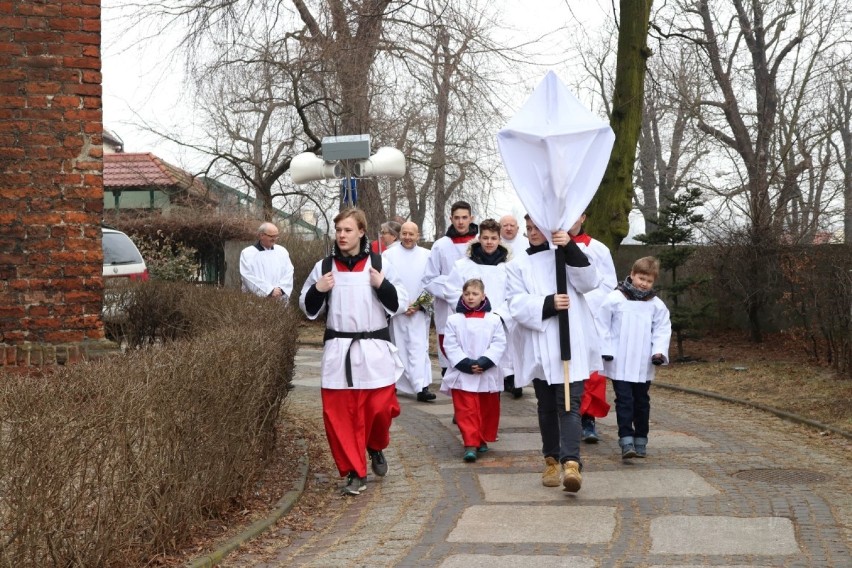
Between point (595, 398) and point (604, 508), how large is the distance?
2.86m

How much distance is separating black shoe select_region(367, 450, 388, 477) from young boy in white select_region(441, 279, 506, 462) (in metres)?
0.91

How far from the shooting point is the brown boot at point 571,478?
7562 mm

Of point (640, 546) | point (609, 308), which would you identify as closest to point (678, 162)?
point (609, 308)

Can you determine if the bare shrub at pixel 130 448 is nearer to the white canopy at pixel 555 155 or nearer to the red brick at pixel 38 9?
the white canopy at pixel 555 155

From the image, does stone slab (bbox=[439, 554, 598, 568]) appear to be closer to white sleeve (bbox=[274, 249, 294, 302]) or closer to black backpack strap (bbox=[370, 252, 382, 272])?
black backpack strap (bbox=[370, 252, 382, 272])

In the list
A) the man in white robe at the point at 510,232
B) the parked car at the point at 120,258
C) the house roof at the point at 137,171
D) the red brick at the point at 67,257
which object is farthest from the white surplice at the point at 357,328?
the house roof at the point at 137,171

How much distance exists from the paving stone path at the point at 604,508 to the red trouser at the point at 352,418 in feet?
0.87

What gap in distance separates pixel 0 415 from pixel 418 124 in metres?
21.4

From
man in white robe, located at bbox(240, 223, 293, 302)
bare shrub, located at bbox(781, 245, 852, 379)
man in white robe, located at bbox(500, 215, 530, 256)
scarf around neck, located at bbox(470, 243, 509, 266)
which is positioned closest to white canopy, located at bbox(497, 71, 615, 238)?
scarf around neck, located at bbox(470, 243, 509, 266)

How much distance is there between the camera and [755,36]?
2820cm

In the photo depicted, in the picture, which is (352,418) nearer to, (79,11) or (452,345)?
(452,345)

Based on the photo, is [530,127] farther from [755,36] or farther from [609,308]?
[755,36]

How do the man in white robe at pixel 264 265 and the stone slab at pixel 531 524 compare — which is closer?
the stone slab at pixel 531 524

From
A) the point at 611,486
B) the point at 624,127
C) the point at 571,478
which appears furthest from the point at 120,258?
the point at 571,478
